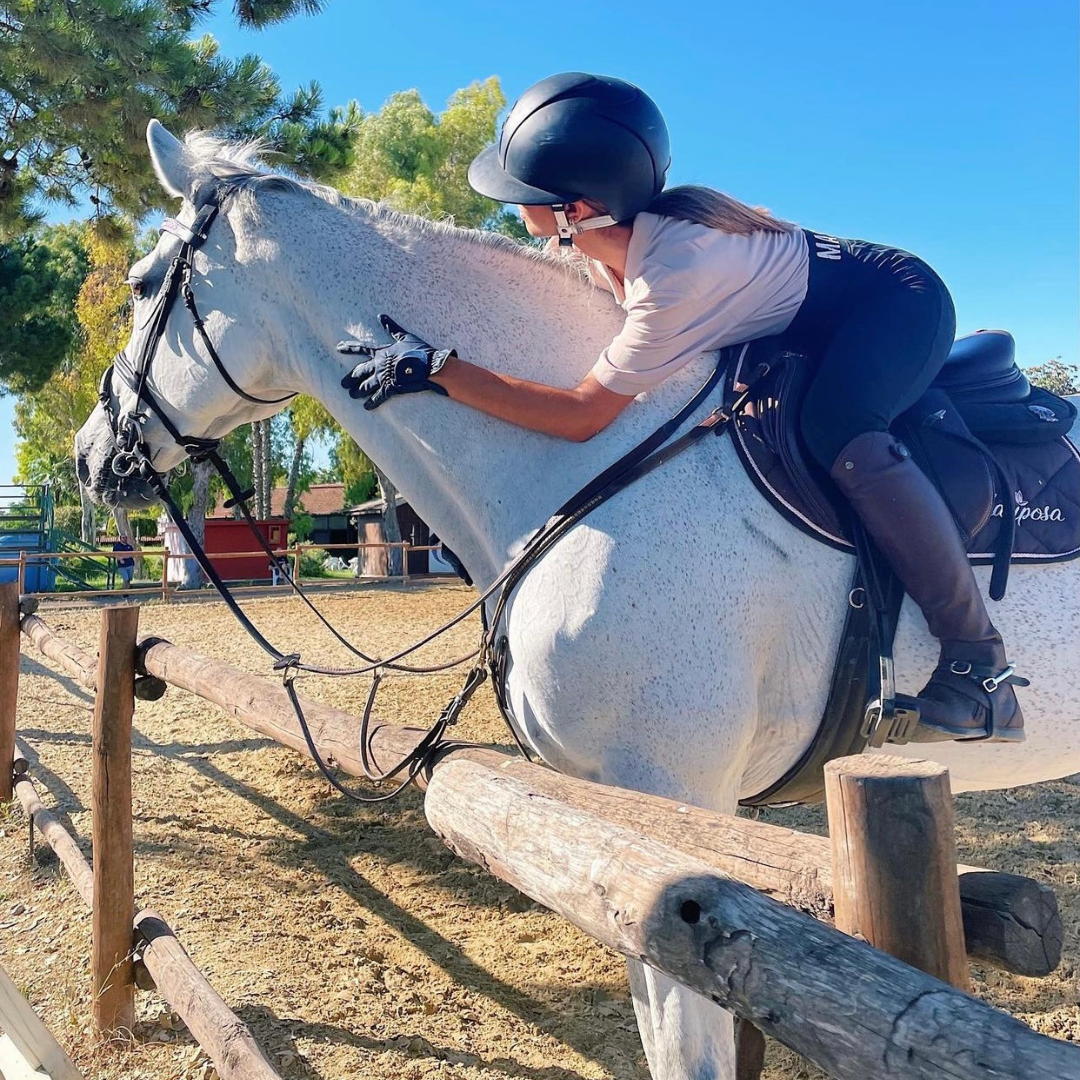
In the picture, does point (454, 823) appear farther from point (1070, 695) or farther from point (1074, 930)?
point (1074, 930)

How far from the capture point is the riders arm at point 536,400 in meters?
2.00

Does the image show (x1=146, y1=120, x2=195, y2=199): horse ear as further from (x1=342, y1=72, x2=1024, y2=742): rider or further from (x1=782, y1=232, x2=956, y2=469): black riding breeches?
(x1=782, y1=232, x2=956, y2=469): black riding breeches

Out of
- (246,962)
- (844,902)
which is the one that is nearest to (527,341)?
(844,902)

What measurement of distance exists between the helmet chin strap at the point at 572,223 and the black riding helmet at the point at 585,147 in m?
0.01

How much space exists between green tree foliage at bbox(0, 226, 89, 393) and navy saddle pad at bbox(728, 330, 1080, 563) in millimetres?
15411

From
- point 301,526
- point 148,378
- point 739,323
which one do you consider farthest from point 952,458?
point 301,526

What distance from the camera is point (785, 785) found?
214 cm

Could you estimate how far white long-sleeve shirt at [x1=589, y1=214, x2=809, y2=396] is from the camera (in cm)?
191

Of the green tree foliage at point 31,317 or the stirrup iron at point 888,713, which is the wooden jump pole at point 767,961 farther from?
the green tree foliage at point 31,317

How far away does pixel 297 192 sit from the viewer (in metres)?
2.52

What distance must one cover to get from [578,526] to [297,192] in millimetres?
1463

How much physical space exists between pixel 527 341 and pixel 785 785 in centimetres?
139

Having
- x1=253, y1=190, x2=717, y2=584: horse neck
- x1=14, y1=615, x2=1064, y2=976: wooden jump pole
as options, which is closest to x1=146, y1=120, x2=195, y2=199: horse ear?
x1=253, y1=190, x2=717, y2=584: horse neck

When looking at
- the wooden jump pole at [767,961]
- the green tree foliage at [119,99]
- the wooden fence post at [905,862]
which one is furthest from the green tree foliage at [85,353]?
the wooden fence post at [905,862]
